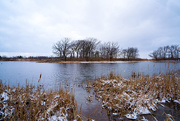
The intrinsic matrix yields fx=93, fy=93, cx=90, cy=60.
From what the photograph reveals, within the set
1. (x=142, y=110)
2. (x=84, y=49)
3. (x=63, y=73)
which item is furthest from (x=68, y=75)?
(x=84, y=49)

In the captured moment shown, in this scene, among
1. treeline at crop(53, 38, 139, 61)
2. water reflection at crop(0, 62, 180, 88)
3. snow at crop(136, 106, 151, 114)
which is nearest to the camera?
snow at crop(136, 106, 151, 114)

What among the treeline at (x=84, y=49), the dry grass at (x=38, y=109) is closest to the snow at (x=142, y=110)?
the dry grass at (x=38, y=109)

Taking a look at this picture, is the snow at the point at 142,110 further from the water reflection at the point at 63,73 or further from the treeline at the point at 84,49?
the treeline at the point at 84,49

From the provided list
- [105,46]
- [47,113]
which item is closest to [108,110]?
[47,113]

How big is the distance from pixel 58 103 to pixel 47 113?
34.7 inches

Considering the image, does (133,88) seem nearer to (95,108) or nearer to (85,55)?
(95,108)

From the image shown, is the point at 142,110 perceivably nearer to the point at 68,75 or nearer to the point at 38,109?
the point at 38,109

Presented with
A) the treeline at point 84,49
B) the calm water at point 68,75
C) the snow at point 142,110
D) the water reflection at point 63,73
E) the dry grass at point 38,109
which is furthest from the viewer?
the treeline at point 84,49

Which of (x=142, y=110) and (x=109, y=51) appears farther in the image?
(x=109, y=51)

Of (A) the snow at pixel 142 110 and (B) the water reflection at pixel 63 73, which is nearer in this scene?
(A) the snow at pixel 142 110

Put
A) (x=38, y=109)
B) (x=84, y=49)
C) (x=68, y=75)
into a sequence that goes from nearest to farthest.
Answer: (x=38, y=109) → (x=68, y=75) → (x=84, y=49)

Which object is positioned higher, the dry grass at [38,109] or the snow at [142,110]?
the dry grass at [38,109]

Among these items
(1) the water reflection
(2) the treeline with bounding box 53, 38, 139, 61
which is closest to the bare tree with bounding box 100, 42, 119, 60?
(2) the treeline with bounding box 53, 38, 139, 61

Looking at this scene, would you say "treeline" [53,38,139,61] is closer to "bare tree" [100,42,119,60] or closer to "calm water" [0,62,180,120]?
"bare tree" [100,42,119,60]
